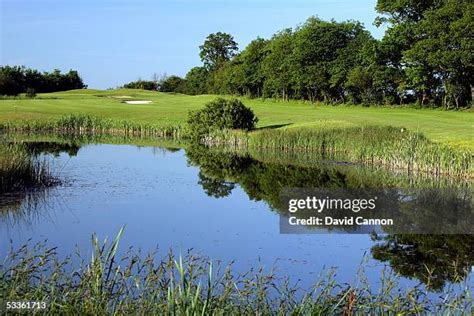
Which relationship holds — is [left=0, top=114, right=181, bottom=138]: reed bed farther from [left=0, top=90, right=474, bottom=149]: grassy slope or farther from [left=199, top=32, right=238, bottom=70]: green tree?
[left=199, top=32, right=238, bottom=70]: green tree

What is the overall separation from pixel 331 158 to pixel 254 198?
9.84 m

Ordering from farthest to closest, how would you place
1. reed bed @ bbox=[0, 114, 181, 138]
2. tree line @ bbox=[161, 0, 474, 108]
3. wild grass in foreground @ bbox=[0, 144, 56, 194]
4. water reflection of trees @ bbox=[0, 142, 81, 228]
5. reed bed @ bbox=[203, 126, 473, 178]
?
tree line @ bbox=[161, 0, 474, 108]
reed bed @ bbox=[0, 114, 181, 138]
reed bed @ bbox=[203, 126, 473, 178]
wild grass in foreground @ bbox=[0, 144, 56, 194]
water reflection of trees @ bbox=[0, 142, 81, 228]

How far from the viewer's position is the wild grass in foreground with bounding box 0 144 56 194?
16.1 metres

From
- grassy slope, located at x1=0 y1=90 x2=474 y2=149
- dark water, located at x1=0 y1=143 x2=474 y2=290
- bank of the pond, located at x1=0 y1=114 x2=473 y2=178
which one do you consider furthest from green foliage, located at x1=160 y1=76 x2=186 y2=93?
dark water, located at x1=0 y1=143 x2=474 y2=290

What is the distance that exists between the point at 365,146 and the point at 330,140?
Answer: 130 inches

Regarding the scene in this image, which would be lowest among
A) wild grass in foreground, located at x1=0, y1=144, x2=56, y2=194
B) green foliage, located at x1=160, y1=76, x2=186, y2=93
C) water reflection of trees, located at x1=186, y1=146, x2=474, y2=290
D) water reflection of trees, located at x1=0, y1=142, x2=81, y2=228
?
water reflection of trees, located at x1=186, y1=146, x2=474, y2=290

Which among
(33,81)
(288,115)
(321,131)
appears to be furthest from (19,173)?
(33,81)

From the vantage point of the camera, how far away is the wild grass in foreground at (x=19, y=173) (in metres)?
16.1

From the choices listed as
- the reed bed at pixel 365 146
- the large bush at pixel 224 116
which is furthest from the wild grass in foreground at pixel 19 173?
the large bush at pixel 224 116

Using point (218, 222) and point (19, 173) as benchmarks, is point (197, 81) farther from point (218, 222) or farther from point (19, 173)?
point (218, 222)

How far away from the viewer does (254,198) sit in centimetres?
1798

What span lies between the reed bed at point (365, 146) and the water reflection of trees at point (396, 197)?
1.01 meters

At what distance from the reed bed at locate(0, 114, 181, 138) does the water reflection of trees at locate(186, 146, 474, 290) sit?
319 inches

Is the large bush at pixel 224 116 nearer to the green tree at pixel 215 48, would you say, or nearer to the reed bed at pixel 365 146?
the reed bed at pixel 365 146
